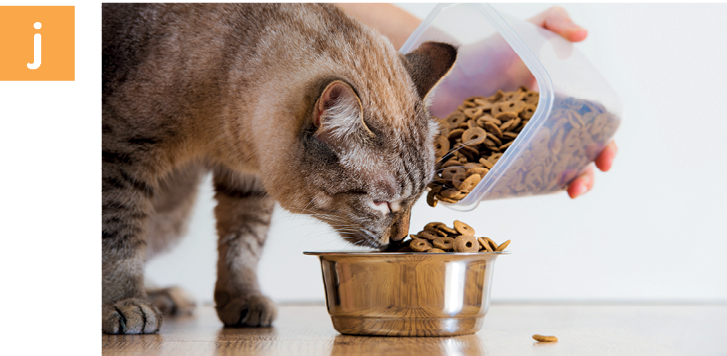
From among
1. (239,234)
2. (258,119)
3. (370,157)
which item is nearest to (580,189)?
(370,157)

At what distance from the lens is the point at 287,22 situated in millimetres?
1372

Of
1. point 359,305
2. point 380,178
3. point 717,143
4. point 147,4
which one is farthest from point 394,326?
point 717,143

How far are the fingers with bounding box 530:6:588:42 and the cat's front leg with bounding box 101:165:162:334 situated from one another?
1222mm

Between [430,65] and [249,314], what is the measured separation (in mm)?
821

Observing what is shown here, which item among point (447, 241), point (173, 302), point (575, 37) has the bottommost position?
point (173, 302)

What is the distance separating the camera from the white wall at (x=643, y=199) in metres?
2.12

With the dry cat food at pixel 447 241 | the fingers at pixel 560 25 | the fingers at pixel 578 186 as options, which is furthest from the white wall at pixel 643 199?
the dry cat food at pixel 447 241

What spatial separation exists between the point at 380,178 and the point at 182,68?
581 millimetres

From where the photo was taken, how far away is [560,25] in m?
1.60

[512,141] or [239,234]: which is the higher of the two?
[512,141]

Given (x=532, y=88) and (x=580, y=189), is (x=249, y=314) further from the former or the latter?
(x=532, y=88)

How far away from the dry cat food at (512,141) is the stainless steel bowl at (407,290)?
8.7 inches

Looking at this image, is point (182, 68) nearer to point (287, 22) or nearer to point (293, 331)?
point (287, 22)

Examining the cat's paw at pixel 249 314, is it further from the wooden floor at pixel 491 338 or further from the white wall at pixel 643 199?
the white wall at pixel 643 199
